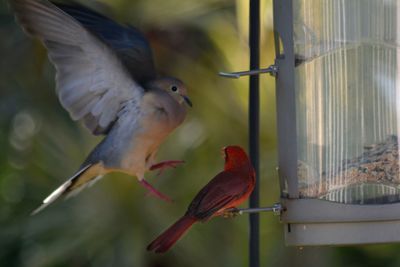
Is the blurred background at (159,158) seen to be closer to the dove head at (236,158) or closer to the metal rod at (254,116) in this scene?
the dove head at (236,158)

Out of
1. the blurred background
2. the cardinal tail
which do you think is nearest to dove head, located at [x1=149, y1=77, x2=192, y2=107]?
the cardinal tail

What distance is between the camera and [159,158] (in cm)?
591

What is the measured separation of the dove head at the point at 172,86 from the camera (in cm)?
355

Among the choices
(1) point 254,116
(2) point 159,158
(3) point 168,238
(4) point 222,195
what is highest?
(1) point 254,116

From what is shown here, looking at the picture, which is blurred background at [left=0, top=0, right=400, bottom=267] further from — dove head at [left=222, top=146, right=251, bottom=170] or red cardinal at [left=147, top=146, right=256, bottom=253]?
red cardinal at [left=147, top=146, right=256, bottom=253]

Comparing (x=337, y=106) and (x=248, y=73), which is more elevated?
(x=248, y=73)

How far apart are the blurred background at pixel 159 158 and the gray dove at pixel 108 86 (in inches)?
84.8

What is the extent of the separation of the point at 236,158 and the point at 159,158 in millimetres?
2543

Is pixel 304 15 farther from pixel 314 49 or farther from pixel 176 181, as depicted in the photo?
pixel 176 181

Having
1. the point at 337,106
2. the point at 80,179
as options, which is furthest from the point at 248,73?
the point at 80,179

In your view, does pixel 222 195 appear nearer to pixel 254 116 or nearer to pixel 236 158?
pixel 236 158

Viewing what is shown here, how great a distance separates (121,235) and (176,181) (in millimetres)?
475

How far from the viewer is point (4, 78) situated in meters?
6.32

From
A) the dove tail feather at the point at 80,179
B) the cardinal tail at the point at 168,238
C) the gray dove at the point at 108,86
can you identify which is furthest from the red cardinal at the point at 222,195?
the dove tail feather at the point at 80,179
